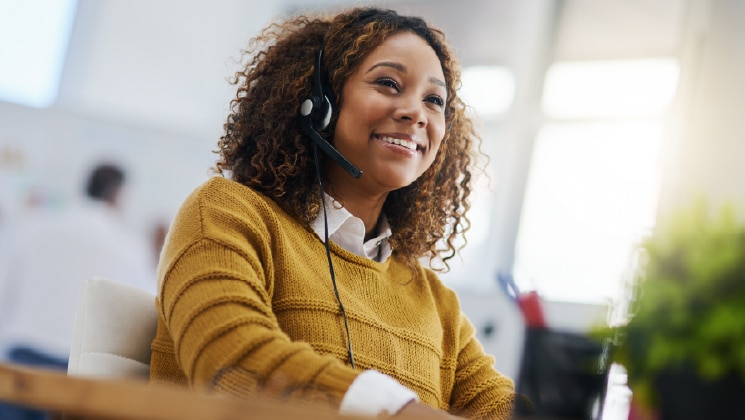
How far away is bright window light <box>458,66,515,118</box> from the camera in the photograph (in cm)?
452

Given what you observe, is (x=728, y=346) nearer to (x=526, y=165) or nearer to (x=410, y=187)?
(x=410, y=187)

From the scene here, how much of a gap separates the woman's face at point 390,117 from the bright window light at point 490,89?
3037 millimetres

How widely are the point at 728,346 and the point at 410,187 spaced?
106 centimetres

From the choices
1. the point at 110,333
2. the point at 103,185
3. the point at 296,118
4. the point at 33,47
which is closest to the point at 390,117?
the point at 296,118

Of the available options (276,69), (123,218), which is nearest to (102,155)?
(123,218)

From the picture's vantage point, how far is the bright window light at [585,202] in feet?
13.5

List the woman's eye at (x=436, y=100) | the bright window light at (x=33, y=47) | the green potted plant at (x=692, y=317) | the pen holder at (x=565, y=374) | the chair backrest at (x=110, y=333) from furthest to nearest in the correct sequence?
the bright window light at (x=33, y=47) < the woman's eye at (x=436, y=100) < the chair backrest at (x=110, y=333) < the pen holder at (x=565, y=374) < the green potted plant at (x=692, y=317)

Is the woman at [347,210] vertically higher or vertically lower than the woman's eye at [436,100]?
lower

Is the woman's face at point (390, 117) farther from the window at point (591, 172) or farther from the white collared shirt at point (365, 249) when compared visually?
the window at point (591, 172)

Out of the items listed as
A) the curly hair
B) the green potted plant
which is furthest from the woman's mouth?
the green potted plant

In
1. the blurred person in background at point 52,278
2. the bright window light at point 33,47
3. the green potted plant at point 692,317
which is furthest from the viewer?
the bright window light at point 33,47

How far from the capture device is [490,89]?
15.0ft

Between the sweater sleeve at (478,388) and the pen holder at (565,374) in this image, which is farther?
the sweater sleeve at (478,388)

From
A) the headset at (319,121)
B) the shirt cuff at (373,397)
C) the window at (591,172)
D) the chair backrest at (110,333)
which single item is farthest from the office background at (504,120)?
the shirt cuff at (373,397)
